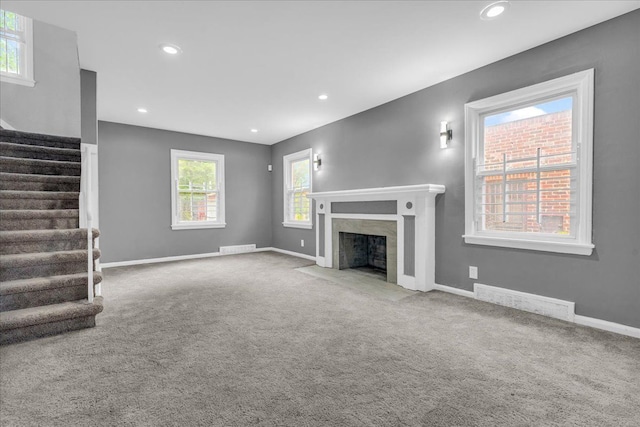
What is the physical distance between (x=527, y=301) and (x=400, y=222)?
1.52 meters

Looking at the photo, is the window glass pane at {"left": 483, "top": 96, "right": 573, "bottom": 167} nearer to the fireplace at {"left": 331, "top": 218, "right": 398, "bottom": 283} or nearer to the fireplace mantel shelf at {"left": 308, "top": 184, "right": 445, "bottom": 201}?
the fireplace mantel shelf at {"left": 308, "top": 184, "right": 445, "bottom": 201}

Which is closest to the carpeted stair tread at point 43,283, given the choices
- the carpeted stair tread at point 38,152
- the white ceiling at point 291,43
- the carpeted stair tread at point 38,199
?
the carpeted stair tread at point 38,199

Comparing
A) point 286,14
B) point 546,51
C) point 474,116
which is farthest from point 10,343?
point 546,51

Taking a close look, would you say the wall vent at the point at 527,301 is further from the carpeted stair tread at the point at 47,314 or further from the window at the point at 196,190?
the window at the point at 196,190

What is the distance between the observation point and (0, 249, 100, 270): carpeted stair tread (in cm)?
242

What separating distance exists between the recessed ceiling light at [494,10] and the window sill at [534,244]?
6.49 ft

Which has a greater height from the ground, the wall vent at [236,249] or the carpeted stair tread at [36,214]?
the carpeted stair tread at [36,214]

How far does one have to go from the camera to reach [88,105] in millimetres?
3156

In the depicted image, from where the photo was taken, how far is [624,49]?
89.7 inches

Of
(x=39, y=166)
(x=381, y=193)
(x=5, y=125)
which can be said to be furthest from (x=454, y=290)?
(x=5, y=125)

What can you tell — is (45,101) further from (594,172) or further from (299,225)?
(594,172)

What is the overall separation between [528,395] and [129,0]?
3580 millimetres

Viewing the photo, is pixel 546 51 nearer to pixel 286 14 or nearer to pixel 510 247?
pixel 510 247

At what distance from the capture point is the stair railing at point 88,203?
2461 millimetres
